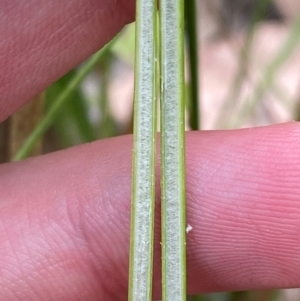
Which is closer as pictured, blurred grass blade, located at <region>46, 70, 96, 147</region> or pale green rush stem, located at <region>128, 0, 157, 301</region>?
pale green rush stem, located at <region>128, 0, 157, 301</region>

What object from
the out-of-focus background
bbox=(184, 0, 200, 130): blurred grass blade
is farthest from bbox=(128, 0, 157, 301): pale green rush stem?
the out-of-focus background

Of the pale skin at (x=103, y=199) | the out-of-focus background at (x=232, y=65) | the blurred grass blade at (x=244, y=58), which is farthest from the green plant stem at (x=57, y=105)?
the out-of-focus background at (x=232, y=65)

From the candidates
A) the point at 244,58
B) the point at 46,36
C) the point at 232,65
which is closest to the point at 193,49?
the point at 46,36

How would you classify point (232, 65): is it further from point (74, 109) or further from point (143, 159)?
point (143, 159)

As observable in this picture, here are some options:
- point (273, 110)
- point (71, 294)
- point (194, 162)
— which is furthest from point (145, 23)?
point (273, 110)

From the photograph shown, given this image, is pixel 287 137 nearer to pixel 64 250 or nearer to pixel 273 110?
pixel 64 250

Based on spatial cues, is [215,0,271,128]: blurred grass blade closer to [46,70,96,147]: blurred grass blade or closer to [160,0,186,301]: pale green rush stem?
[46,70,96,147]: blurred grass blade

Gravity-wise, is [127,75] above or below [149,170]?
above
